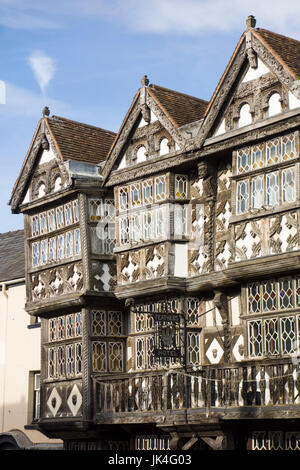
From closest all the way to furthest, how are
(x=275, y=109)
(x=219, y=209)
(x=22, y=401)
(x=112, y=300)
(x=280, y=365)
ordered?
1. (x=280, y=365)
2. (x=275, y=109)
3. (x=219, y=209)
4. (x=112, y=300)
5. (x=22, y=401)

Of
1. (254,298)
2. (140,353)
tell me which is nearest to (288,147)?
(254,298)

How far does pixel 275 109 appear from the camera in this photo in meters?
22.9

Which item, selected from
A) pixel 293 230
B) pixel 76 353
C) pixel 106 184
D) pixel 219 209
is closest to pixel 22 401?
pixel 76 353

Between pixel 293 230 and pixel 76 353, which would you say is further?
pixel 76 353

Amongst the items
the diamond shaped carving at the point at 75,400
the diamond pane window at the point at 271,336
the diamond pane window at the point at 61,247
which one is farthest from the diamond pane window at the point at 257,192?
the diamond shaped carving at the point at 75,400

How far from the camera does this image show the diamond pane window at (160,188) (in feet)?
84.2

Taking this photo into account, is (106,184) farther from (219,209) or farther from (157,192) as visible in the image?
(219,209)

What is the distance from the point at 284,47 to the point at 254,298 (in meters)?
6.00

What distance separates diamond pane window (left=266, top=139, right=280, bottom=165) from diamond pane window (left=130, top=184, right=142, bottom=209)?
4.62 metres

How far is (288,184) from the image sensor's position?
73.3 ft

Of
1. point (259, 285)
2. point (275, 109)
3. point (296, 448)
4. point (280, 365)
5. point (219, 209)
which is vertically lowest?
point (296, 448)

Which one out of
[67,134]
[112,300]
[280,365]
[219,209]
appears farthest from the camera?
[67,134]

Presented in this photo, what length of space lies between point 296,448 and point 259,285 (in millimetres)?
3743

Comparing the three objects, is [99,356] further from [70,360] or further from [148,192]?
[148,192]
